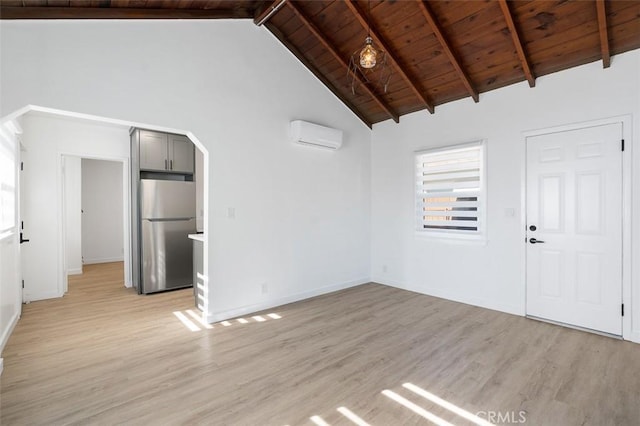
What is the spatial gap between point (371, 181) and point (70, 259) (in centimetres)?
636

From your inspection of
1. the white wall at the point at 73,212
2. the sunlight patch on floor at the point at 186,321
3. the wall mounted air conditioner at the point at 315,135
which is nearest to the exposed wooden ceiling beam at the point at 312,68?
the wall mounted air conditioner at the point at 315,135

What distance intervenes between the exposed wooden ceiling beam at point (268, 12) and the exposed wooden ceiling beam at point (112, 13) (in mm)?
164

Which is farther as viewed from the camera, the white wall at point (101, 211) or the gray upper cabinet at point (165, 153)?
the white wall at point (101, 211)

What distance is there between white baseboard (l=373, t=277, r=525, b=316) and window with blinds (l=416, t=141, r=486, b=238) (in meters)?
0.86

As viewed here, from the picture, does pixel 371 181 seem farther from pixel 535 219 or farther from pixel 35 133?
pixel 35 133

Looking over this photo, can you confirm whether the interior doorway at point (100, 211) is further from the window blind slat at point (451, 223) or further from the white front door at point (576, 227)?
the white front door at point (576, 227)

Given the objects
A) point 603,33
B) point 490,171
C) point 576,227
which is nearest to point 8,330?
point 490,171

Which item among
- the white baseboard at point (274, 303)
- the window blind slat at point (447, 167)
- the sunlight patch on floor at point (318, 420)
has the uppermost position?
the window blind slat at point (447, 167)

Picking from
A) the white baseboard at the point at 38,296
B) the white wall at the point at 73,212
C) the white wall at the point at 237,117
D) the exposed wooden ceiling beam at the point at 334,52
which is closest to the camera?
the white wall at the point at 237,117

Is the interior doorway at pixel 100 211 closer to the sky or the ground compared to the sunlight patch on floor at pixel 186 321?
closer to the sky

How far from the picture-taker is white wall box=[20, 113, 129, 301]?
14.2 feet

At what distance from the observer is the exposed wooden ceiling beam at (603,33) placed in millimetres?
2600

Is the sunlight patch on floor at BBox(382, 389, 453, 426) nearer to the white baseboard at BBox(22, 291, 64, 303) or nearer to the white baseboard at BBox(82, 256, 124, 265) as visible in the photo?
the white baseboard at BBox(22, 291, 64, 303)

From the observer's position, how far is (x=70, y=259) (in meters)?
6.23
